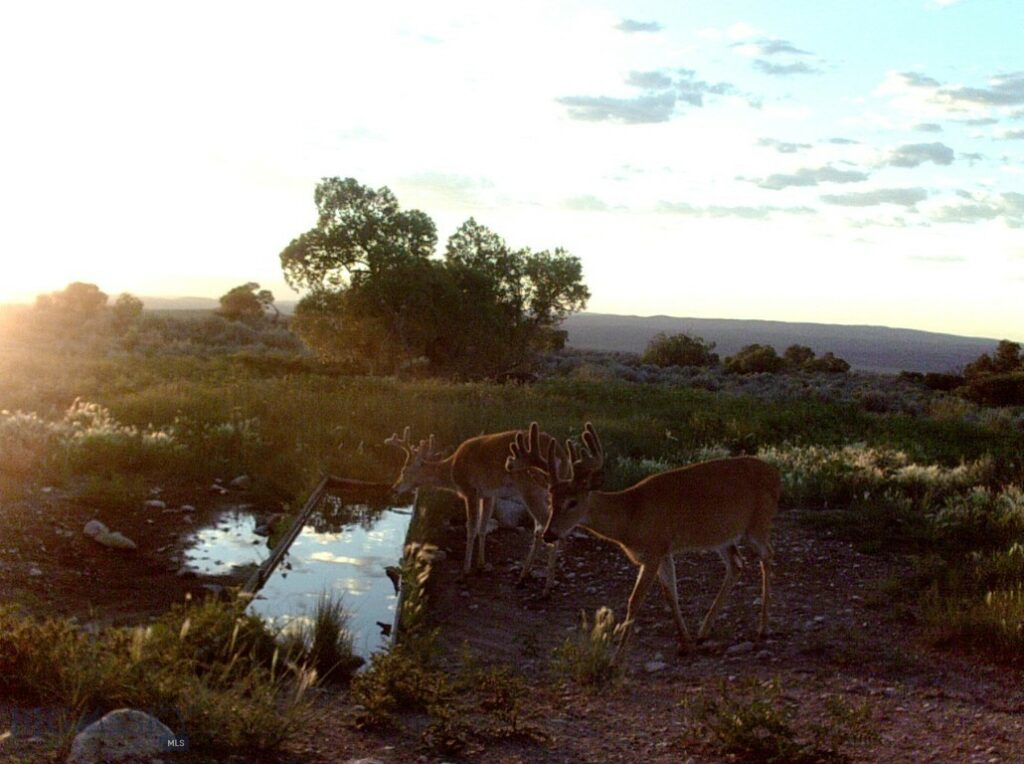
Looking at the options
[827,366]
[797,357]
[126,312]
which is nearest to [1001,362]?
[827,366]

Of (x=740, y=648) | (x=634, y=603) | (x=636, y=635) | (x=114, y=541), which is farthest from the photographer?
(x=114, y=541)

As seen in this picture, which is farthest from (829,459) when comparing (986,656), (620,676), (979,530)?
(620,676)

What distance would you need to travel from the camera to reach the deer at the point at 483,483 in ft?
39.7

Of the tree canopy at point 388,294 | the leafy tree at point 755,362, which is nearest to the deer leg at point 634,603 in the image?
the tree canopy at point 388,294

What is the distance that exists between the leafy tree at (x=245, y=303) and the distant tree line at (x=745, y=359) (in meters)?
34.6

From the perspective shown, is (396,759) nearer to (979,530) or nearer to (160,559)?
(160,559)

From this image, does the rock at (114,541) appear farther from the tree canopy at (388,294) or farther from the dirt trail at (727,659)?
the tree canopy at (388,294)

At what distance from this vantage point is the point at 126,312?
8075 cm

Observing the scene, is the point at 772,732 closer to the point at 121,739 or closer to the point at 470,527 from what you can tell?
the point at 121,739

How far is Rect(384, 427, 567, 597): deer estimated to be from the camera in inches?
476

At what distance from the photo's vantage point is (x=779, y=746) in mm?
6418

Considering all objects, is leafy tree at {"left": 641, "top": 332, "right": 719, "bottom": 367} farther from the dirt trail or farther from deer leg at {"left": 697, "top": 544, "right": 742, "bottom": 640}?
deer leg at {"left": 697, "top": 544, "right": 742, "bottom": 640}

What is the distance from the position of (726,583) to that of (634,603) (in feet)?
3.87

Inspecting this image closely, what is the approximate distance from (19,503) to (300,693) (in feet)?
28.1
